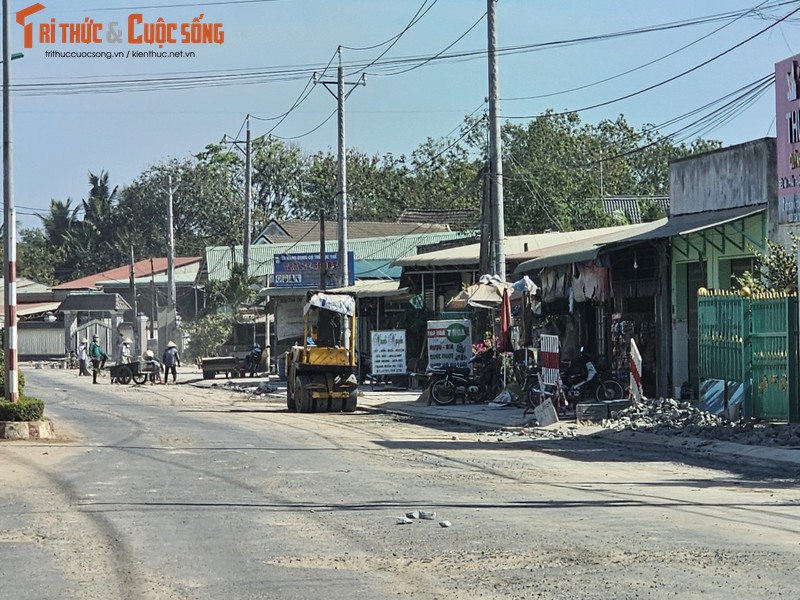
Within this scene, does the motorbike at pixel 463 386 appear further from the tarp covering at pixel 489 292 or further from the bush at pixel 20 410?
the bush at pixel 20 410

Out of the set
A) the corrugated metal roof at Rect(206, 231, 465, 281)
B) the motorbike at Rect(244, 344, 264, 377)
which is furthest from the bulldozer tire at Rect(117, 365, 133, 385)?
the corrugated metal roof at Rect(206, 231, 465, 281)

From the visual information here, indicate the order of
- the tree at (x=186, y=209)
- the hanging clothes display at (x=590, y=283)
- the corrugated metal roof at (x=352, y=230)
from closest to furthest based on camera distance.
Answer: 1. the hanging clothes display at (x=590, y=283)
2. the corrugated metal roof at (x=352, y=230)
3. the tree at (x=186, y=209)

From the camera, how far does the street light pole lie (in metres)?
20.3

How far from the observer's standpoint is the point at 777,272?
803 inches

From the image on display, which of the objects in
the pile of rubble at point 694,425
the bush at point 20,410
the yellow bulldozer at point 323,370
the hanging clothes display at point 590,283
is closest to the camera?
the pile of rubble at point 694,425

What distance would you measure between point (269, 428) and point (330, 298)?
6.87 metres

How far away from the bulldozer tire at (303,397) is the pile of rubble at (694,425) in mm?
8736

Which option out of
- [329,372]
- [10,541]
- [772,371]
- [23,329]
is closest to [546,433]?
[772,371]

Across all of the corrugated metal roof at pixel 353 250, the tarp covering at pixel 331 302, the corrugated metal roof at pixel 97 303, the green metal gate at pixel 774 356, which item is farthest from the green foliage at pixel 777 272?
the corrugated metal roof at pixel 97 303

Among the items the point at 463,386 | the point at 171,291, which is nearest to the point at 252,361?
the point at 171,291

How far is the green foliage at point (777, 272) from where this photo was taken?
66.0ft

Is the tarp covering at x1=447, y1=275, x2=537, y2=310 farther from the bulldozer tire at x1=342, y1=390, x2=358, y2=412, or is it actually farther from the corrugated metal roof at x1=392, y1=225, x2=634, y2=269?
the corrugated metal roof at x1=392, y1=225, x2=634, y2=269

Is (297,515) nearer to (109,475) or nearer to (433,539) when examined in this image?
(433,539)

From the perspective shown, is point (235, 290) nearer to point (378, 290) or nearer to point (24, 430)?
point (378, 290)
